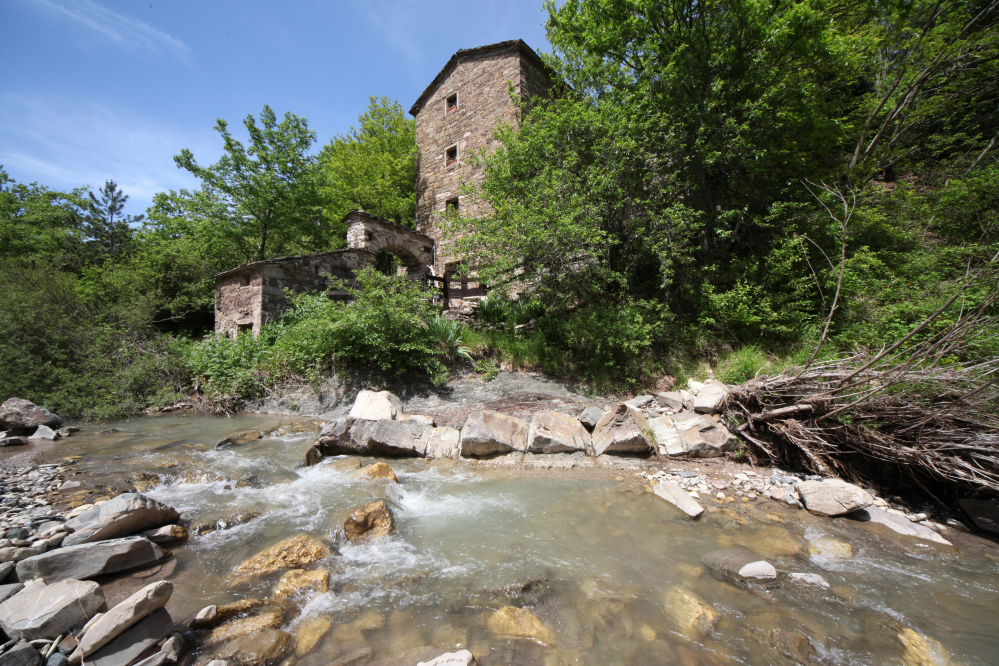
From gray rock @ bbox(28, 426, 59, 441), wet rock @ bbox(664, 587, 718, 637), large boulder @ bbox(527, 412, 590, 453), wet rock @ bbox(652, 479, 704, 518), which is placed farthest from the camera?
gray rock @ bbox(28, 426, 59, 441)

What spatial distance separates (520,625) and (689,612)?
1.29 metres

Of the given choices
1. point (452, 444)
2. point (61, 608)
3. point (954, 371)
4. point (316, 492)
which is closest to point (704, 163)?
point (954, 371)

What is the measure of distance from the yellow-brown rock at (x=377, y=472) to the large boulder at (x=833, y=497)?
17.0 feet

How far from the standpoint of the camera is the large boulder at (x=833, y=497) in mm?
4117

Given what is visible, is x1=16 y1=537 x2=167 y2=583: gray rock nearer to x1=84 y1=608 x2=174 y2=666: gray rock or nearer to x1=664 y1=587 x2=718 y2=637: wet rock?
x1=84 y1=608 x2=174 y2=666: gray rock

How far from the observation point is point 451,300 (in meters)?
13.9

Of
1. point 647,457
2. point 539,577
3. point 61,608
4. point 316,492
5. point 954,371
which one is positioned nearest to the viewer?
point 61,608

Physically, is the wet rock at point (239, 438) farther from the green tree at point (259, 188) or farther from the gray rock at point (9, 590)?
the green tree at point (259, 188)

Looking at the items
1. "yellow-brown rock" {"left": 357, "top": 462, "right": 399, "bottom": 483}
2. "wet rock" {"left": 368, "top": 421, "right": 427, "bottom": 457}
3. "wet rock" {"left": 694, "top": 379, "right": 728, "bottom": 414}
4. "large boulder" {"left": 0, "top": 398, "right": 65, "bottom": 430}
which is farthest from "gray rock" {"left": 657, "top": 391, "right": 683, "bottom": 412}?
"large boulder" {"left": 0, "top": 398, "right": 65, "bottom": 430}

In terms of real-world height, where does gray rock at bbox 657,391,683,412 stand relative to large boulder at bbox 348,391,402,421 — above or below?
above

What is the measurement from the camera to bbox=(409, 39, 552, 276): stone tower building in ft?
48.7

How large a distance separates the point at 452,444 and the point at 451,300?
854 centimetres

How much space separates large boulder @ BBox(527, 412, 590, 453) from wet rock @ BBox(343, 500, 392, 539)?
8.91ft

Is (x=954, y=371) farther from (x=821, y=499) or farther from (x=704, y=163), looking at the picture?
(x=704, y=163)
